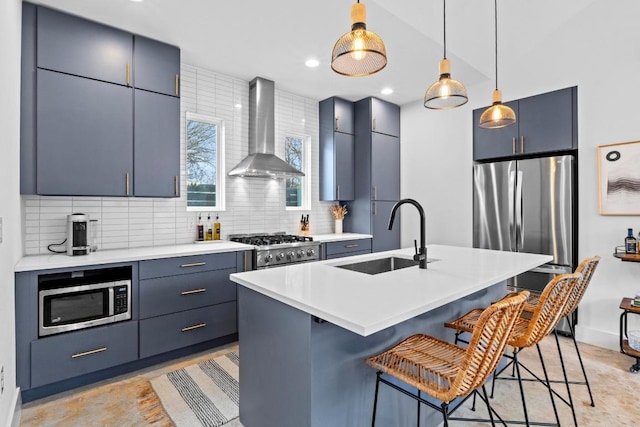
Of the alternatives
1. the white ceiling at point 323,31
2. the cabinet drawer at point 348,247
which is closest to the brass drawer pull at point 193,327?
the cabinet drawer at point 348,247

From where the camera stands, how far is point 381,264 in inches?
98.3

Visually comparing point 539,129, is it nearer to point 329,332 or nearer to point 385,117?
point 385,117

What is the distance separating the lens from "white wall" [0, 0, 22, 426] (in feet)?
5.73

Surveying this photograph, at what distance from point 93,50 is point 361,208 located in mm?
3328

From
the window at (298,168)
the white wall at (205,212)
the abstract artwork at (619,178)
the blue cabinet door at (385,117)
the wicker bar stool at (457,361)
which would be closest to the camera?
the wicker bar stool at (457,361)

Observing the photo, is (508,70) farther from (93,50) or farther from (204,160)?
(93,50)

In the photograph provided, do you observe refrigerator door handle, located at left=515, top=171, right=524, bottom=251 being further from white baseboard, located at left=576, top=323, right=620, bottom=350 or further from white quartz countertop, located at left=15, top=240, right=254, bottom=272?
white quartz countertop, located at left=15, top=240, right=254, bottom=272

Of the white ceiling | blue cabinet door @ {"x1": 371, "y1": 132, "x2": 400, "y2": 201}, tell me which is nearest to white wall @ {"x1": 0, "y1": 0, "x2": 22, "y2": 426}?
the white ceiling

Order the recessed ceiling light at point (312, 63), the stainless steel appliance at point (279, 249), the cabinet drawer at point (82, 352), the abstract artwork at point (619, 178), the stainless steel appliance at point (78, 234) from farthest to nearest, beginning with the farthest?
the recessed ceiling light at point (312, 63) < the stainless steel appliance at point (279, 249) < the abstract artwork at point (619, 178) < the stainless steel appliance at point (78, 234) < the cabinet drawer at point (82, 352)

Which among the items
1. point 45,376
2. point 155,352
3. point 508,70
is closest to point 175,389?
point 155,352

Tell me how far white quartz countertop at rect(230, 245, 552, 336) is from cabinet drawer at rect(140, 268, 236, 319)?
121 cm

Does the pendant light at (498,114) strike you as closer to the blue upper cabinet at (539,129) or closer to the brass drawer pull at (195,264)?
the blue upper cabinet at (539,129)

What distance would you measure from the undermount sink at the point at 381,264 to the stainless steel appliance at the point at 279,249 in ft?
4.02

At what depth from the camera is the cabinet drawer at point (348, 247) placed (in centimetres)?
400
